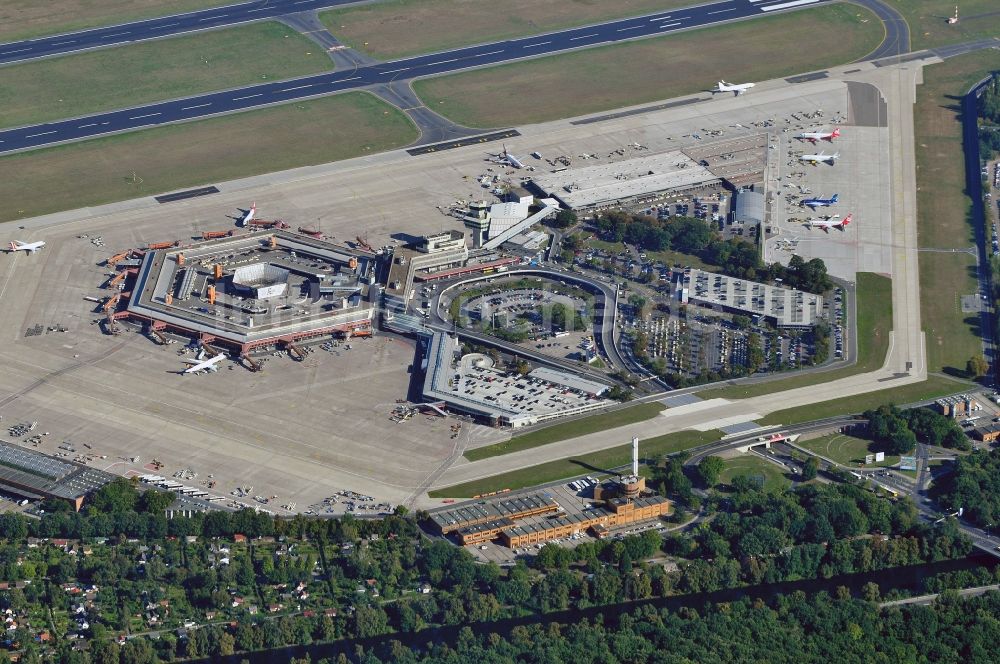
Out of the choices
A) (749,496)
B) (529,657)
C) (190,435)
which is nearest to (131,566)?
(190,435)

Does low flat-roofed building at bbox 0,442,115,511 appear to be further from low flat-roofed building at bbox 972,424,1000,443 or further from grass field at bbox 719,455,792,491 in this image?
low flat-roofed building at bbox 972,424,1000,443

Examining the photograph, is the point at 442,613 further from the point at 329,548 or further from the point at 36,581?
the point at 36,581

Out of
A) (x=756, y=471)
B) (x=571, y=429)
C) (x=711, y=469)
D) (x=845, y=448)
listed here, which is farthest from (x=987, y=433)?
(x=571, y=429)

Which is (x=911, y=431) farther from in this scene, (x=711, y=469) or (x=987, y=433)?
(x=711, y=469)

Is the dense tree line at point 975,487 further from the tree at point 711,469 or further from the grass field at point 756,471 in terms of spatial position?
the tree at point 711,469

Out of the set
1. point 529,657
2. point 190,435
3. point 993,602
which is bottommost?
point 529,657

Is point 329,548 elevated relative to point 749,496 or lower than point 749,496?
lower

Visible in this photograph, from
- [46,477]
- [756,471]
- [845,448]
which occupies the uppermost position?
[845,448]
